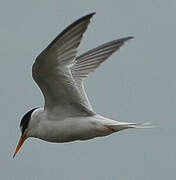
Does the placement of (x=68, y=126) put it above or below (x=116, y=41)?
below

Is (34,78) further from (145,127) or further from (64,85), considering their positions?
(145,127)

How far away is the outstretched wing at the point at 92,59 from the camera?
425 inches

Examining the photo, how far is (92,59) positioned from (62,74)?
2581mm

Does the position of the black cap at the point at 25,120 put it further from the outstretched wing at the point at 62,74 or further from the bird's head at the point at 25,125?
the outstretched wing at the point at 62,74

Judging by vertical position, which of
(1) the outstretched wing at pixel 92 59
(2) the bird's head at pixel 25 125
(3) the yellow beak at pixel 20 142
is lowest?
(3) the yellow beak at pixel 20 142

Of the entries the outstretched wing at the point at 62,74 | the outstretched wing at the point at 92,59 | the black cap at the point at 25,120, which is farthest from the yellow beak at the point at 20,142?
the outstretched wing at the point at 92,59

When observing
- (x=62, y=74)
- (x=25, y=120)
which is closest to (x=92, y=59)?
(x=25, y=120)

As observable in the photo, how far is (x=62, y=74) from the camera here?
8781 mm

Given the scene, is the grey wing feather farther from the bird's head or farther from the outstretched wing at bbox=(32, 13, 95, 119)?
the outstretched wing at bbox=(32, 13, 95, 119)

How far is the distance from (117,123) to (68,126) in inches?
24.6

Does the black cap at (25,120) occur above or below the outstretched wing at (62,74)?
below

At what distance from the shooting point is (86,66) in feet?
36.6

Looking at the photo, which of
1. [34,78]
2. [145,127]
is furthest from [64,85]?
[145,127]

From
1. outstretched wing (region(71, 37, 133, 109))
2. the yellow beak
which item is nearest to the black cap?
the yellow beak
